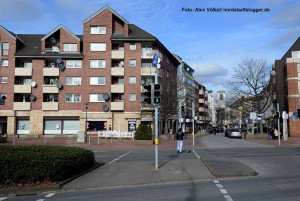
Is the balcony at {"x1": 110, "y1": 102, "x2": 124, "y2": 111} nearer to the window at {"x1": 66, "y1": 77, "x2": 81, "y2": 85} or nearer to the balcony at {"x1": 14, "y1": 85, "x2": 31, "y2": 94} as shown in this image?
the window at {"x1": 66, "y1": 77, "x2": 81, "y2": 85}

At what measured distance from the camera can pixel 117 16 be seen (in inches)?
2324

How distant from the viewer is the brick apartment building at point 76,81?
187 ft

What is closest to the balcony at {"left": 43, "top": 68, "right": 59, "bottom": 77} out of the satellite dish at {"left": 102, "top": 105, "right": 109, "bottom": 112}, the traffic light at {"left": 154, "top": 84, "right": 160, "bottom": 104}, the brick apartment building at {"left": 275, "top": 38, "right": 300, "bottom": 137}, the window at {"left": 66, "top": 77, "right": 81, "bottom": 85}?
the window at {"left": 66, "top": 77, "right": 81, "bottom": 85}

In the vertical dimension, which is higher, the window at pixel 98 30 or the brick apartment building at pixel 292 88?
the window at pixel 98 30

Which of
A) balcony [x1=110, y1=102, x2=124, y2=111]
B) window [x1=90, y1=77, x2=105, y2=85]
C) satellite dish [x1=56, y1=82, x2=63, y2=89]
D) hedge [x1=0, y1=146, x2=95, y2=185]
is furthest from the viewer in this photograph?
window [x1=90, y1=77, x2=105, y2=85]

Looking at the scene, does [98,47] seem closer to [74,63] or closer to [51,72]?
[74,63]

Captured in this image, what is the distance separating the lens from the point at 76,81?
57.7 metres

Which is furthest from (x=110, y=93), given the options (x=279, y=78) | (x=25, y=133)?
(x=279, y=78)

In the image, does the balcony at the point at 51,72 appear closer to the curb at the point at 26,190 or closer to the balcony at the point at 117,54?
the balcony at the point at 117,54

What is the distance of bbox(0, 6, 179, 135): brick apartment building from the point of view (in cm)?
5694

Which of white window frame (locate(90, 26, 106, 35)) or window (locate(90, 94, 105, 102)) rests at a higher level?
white window frame (locate(90, 26, 106, 35))

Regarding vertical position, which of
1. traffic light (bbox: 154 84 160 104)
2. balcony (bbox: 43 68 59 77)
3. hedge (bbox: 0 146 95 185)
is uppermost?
balcony (bbox: 43 68 59 77)

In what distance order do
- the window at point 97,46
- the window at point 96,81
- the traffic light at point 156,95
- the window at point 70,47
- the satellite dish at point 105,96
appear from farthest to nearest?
1. the window at point 70,47
2. the window at point 97,46
3. the window at point 96,81
4. the satellite dish at point 105,96
5. the traffic light at point 156,95

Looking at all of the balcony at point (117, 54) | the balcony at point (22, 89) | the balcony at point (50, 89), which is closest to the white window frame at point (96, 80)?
the balcony at point (117, 54)
